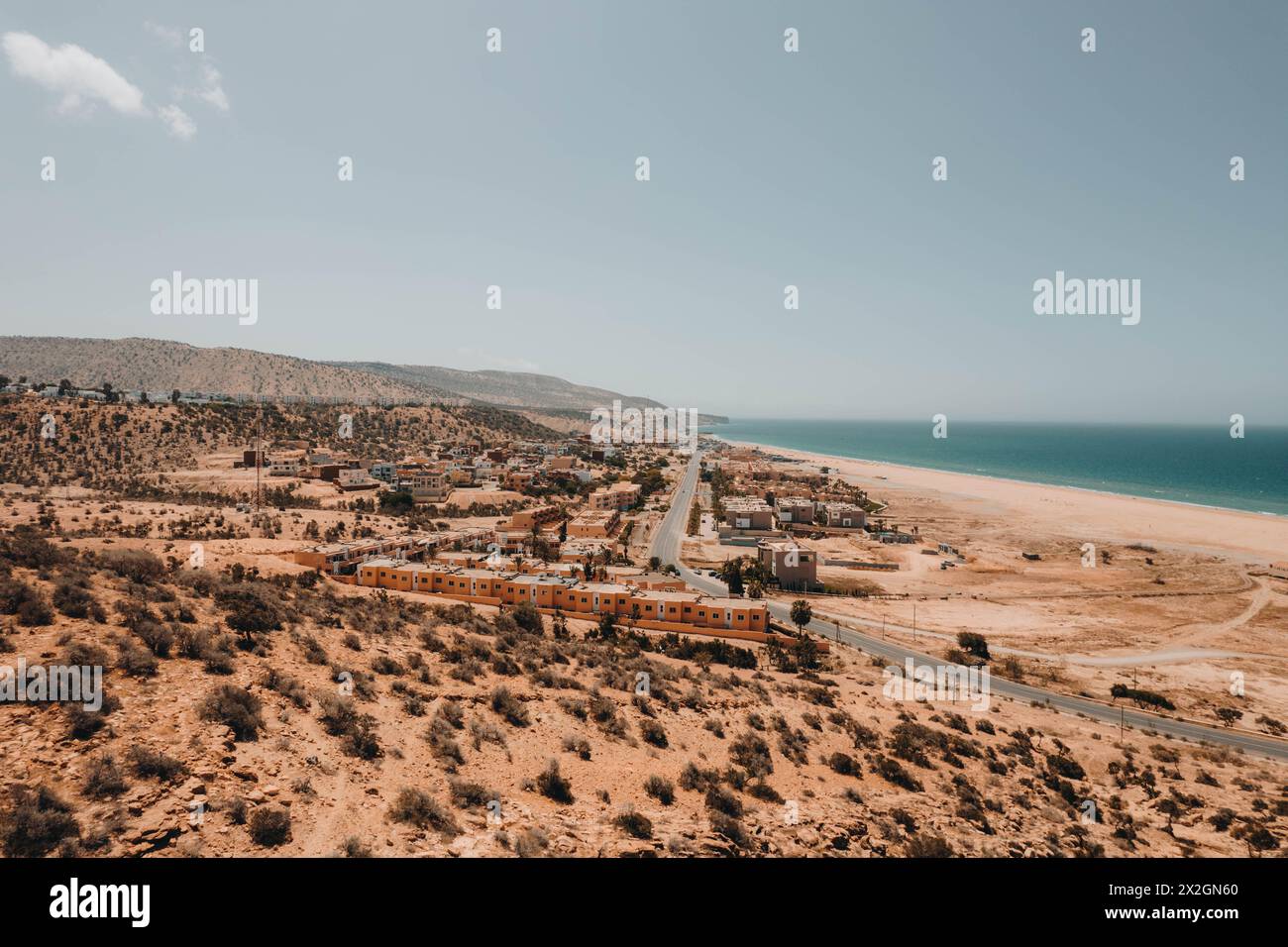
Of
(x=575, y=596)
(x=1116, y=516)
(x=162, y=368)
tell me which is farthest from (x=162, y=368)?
(x=1116, y=516)

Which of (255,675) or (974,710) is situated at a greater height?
(255,675)

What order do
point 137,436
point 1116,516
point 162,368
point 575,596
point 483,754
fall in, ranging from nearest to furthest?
point 483,754 < point 575,596 < point 137,436 < point 1116,516 < point 162,368

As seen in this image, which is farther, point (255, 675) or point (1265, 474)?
point (1265, 474)

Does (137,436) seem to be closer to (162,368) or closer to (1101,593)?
(1101,593)

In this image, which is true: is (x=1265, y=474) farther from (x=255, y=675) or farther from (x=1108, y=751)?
(x=255, y=675)

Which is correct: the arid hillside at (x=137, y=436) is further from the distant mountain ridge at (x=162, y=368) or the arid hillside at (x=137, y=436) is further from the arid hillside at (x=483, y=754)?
the distant mountain ridge at (x=162, y=368)
